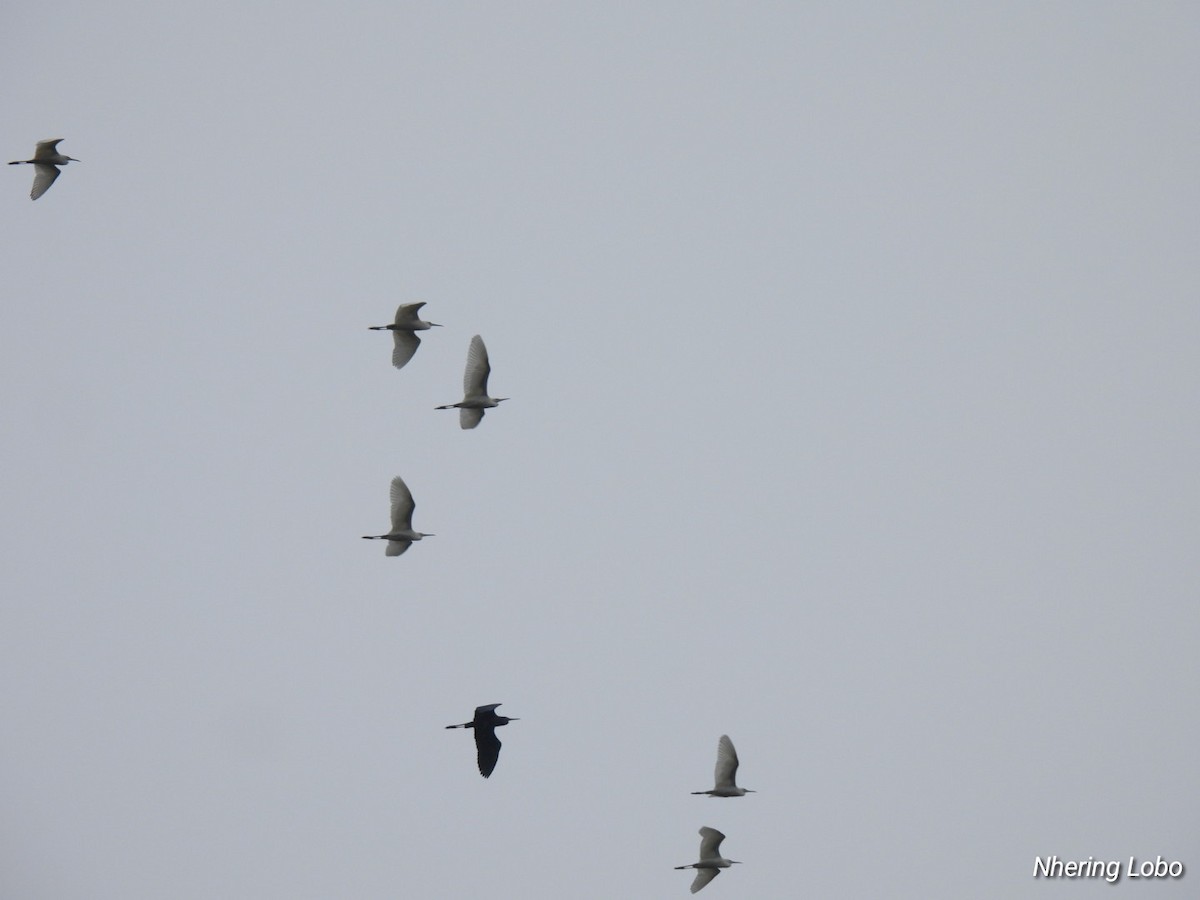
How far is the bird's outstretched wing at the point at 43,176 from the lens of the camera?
6147 cm

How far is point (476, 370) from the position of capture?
60.2 m

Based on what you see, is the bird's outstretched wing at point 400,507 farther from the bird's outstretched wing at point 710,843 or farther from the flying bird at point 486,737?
the bird's outstretched wing at point 710,843

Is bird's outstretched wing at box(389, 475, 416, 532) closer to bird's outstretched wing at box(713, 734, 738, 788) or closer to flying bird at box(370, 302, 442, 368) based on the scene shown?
flying bird at box(370, 302, 442, 368)

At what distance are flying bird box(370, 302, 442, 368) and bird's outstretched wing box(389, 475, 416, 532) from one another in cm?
430

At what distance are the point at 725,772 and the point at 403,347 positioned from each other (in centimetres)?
1963

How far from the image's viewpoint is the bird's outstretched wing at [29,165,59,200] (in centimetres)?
6147

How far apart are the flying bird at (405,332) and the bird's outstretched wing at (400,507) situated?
4.30 meters

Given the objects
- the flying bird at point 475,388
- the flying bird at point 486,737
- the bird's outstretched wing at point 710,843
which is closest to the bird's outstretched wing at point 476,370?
the flying bird at point 475,388

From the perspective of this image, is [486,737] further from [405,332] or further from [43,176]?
[43,176]

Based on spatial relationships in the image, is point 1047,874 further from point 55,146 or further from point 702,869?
point 55,146

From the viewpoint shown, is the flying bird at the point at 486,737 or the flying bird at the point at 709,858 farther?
the flying bird at the point at 709,858

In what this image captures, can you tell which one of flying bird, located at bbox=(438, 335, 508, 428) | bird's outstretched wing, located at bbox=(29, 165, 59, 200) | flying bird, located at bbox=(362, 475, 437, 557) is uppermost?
bird's outstretched wing, located at bbox=(29, 165, 59, 200)


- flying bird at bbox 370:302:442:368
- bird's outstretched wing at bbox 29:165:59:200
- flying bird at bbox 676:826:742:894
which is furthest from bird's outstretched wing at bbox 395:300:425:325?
flying bird at bbox 676:826:742:894


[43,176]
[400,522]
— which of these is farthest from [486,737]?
[43,176]
